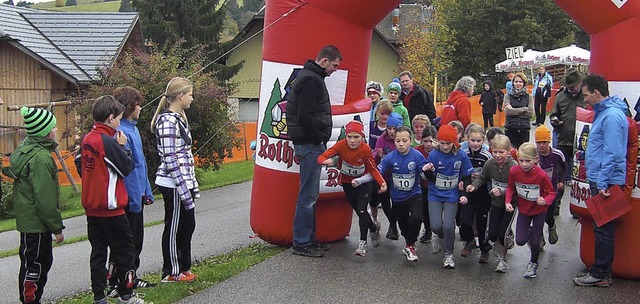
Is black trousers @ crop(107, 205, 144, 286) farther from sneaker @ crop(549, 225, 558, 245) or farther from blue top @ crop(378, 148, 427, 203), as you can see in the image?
sneaker @ crop(549, 225, 558, 245)

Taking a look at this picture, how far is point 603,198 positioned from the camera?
6066 millimetres

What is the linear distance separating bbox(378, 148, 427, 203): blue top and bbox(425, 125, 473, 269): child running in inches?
7.1

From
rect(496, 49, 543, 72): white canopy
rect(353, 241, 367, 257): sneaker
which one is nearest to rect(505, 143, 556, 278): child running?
rect(353, 241, 367, 257): sneaker

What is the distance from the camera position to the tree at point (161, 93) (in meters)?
14.2

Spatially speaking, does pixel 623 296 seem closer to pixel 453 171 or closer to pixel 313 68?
pixel 453 171

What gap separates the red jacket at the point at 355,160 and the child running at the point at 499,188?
3.28 feet

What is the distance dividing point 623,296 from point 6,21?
2716 centimetres

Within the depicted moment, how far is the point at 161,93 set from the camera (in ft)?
46.5

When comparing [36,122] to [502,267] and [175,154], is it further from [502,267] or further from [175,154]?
A: [502,267]

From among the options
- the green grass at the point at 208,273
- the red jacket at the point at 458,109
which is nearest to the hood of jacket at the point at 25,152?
the green grass at the point at 208,273

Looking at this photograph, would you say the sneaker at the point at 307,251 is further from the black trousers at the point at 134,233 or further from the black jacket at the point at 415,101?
the black jacket at the point at 415,101

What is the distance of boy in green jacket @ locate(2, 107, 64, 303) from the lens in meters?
5.51

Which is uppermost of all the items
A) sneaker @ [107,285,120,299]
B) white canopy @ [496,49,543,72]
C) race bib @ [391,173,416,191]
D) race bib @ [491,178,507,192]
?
white canopy @ [496,49,543,72]

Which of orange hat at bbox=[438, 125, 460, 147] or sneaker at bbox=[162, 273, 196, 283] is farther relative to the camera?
orange hat at bbox=[438, 125, 460, 147]
